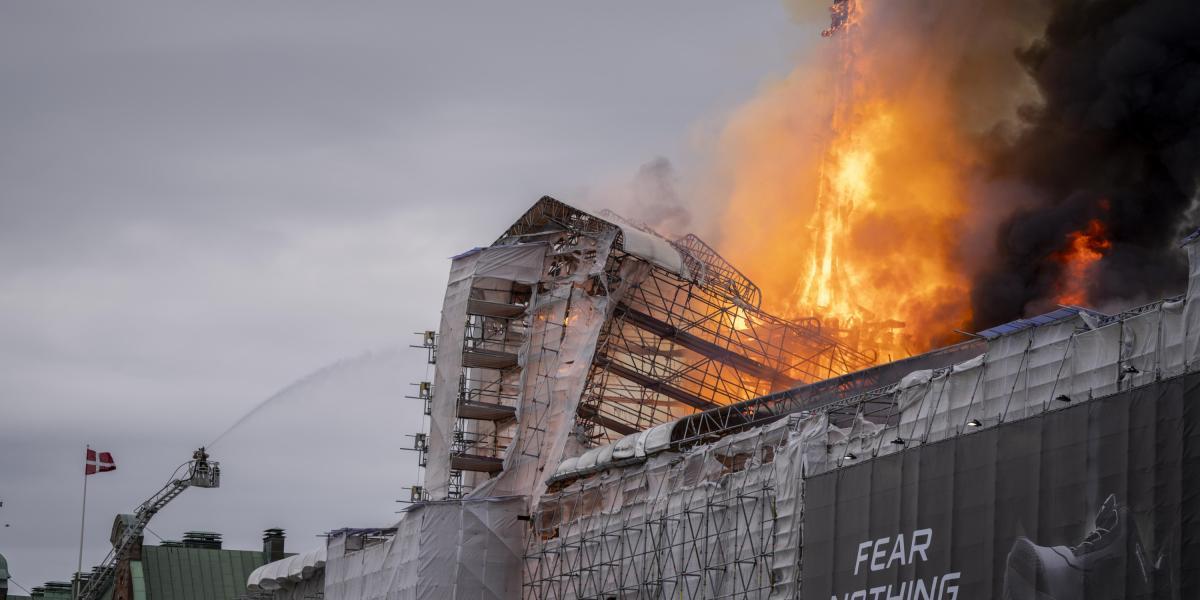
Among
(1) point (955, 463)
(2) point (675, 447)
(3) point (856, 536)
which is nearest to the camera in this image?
(1) point (955, 463)

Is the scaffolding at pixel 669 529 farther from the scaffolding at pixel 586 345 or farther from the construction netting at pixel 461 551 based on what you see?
the scaffolding at pixel 586 345

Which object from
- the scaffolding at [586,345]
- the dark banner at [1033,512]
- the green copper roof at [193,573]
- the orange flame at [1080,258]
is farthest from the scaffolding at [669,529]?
the green copper roof at [193,573]

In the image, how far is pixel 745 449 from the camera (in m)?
59.0

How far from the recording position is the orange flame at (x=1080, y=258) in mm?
65625

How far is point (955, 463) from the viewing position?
46.3 m

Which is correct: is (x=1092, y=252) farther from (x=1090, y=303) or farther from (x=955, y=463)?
(x=955, y=463)

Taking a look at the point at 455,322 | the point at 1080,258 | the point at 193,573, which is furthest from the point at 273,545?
the point at 1080,258

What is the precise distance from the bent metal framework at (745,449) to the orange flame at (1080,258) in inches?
295

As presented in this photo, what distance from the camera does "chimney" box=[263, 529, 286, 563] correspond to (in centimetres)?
10400

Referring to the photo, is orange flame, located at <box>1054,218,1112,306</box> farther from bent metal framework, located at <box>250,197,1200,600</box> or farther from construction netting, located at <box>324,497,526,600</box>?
construction netting, located at <box>324,497,526,600</box>

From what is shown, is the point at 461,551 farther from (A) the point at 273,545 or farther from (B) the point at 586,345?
(A) the point at 273,545

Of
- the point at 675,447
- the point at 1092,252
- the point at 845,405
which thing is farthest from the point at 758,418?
the point at 1092,252

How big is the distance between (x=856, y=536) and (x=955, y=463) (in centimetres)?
514

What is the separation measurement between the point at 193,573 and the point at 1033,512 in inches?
2703
